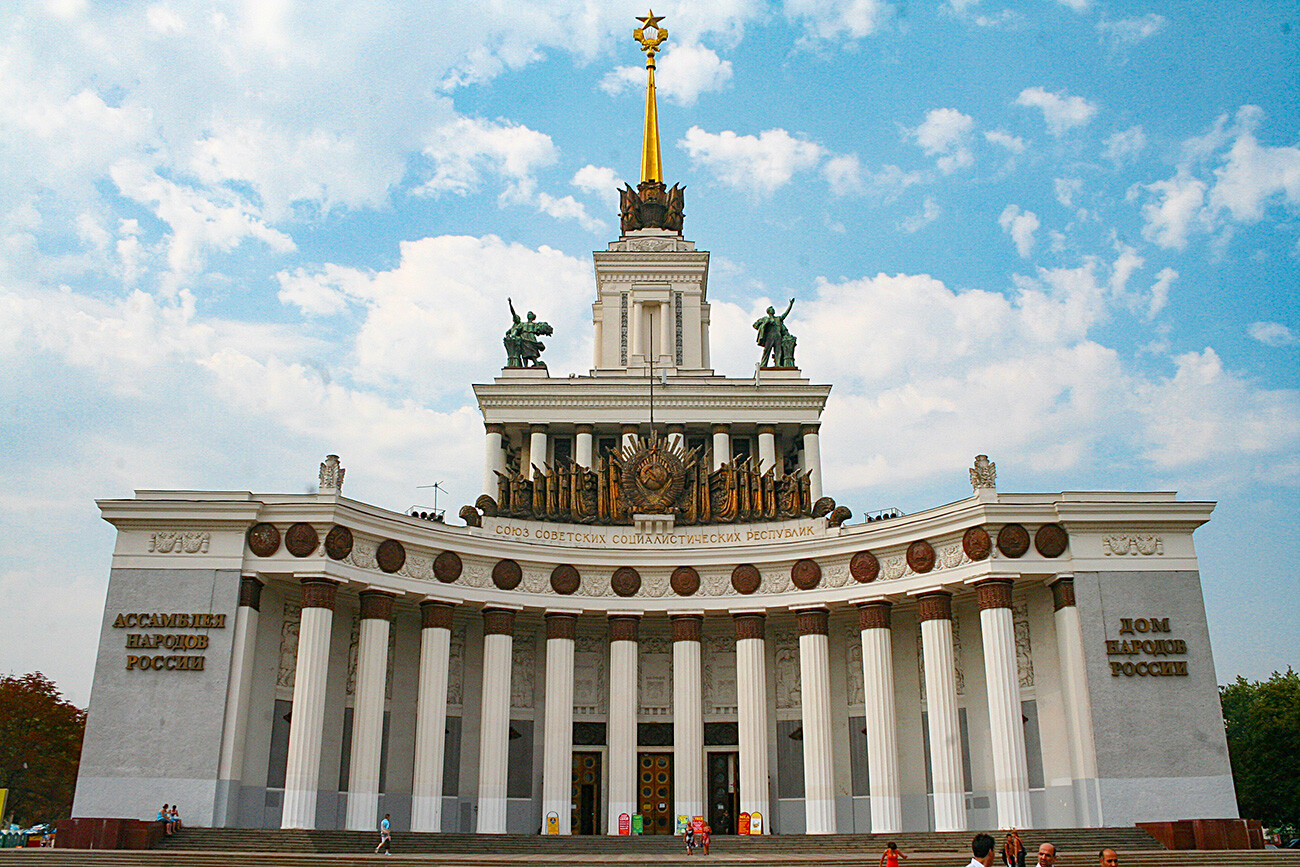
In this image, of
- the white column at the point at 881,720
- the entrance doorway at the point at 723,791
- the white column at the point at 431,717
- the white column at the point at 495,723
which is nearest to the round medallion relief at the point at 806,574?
the white column at the point at 881,720

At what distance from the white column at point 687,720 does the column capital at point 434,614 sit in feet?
22.2

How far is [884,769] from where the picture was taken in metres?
28.0

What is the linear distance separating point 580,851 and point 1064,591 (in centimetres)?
1377

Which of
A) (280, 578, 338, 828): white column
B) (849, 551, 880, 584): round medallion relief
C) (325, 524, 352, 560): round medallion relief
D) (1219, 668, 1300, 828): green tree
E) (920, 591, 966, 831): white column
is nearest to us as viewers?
(280, 578, 338, 828): white column

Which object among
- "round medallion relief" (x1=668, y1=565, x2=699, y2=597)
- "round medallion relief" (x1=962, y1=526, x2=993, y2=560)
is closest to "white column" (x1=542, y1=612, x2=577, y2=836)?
"round medallion relief" (x1=668, y1=565, x2=699, y2=597)

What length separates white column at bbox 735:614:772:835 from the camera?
1152 inches

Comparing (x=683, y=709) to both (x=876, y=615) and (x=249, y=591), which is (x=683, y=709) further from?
(x=249, y=591)

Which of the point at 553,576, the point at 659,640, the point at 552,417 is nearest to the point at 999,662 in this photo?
the point at 659,640

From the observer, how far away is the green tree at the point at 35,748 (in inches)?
1674

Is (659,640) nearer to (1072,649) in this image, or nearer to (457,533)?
(457,533)

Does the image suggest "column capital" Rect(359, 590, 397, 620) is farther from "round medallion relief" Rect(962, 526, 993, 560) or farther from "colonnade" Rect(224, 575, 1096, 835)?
"round medallion relief" Rect(962, 526, 993, 560)

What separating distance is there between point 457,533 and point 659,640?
747 centimetres

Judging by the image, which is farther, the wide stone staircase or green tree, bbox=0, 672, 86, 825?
green tree, bbox=0, 672, 86, 825

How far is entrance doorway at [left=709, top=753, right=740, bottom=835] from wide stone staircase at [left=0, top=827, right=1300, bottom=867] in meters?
4.12
